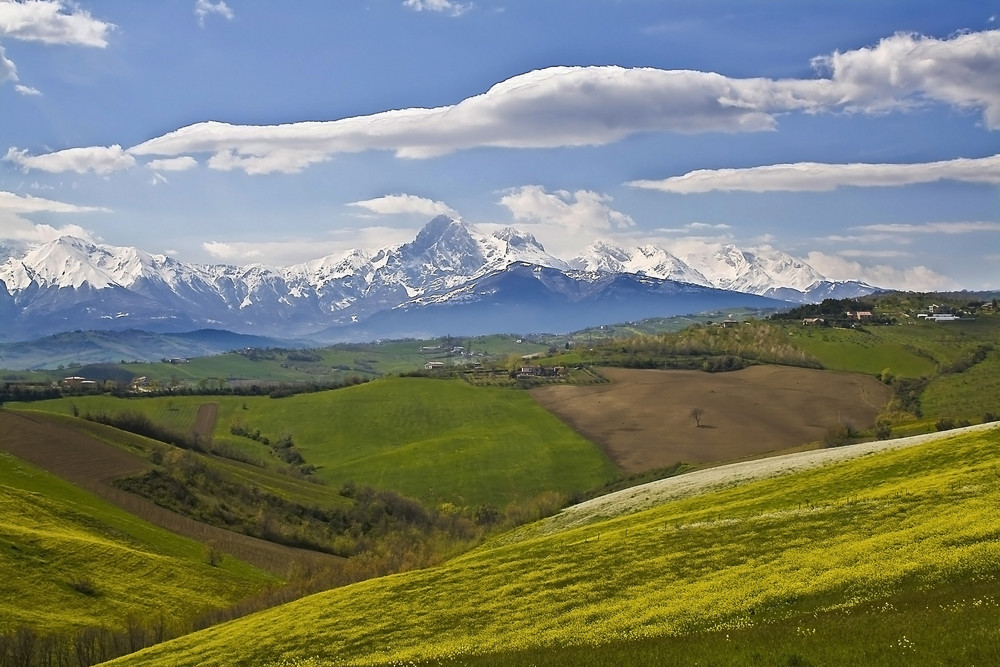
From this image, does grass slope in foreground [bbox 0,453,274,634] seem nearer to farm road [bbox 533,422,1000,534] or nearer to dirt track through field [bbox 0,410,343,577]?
dirt track through field [bbox 0,410,343,577]

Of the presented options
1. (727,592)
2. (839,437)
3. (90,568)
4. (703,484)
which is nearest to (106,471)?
(90,568)

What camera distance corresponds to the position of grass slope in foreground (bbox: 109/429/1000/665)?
26.1m

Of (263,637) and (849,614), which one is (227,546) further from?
(849,614)

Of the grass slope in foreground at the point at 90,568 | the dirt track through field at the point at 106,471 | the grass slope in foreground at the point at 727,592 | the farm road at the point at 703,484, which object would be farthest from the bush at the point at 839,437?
the grass slope in foreground at the point at 90,568

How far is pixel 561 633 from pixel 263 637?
21.3 meters

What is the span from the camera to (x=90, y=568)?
8612 centimetres

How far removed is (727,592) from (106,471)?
12529 centimetres

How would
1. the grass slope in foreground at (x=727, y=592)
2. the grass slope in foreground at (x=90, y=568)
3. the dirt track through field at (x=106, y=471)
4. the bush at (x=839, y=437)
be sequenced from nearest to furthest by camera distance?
the grass slope in foreground at (x=727, y=592)
the grass slope in foreground at (x=90, y=568)
the dirt track through field at (x=106, y=471)
the bush at (x=839, y=437)

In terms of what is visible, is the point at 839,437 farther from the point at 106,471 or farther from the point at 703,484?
the point at 106,471

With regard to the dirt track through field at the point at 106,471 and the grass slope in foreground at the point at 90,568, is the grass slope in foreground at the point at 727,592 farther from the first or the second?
the dirt track through field at the point at 106,471

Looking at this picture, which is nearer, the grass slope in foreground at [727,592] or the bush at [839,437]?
the grass slope in foreground at [727,592]

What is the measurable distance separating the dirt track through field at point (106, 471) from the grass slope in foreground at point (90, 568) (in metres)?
5.16

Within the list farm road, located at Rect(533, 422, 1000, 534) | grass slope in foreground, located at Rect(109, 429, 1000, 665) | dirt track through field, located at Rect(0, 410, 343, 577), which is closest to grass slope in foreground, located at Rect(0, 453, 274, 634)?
dirt track through field, located at Rect(0, 410, 343, 577)

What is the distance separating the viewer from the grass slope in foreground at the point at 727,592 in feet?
85.7
